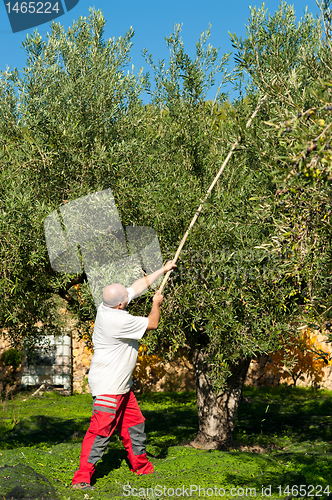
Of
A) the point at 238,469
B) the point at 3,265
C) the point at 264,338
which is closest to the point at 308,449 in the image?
the point at 238,469

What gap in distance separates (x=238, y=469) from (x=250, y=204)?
3997mm

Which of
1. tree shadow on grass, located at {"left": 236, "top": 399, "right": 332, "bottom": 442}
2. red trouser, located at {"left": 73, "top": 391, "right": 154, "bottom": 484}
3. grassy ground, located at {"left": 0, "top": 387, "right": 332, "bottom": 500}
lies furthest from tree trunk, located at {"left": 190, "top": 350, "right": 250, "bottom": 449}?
red trouser, located at {"left": 73, "top": 391, "right": 154, "bottom": 484}

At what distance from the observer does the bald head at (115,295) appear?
619 centimetres

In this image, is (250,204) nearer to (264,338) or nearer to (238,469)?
(264,338)

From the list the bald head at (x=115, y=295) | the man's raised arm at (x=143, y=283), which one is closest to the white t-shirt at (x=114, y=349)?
the bald head at (x=115, y=295)

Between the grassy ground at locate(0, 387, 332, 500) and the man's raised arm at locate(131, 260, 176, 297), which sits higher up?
the man's raised arm at locate(131, 260, 176, 297)

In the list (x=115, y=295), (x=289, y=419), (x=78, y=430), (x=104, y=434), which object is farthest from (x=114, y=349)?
(x=289, y=419)

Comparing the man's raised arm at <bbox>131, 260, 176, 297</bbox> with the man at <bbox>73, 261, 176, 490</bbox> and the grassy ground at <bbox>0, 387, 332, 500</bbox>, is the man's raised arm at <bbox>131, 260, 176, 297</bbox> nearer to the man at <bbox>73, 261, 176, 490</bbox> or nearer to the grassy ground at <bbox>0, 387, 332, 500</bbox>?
the man at <bbox>73, 261, 176, 490</bbox>

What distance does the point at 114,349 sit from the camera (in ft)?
20.5

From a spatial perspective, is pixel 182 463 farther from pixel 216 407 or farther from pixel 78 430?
pixel 78 430

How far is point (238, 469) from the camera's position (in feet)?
22.1

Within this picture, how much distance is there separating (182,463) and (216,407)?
2050 mm

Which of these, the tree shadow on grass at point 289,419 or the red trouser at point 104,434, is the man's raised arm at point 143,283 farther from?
the tree shadow on grass at point 289,419

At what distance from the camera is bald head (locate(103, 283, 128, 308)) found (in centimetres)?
619
